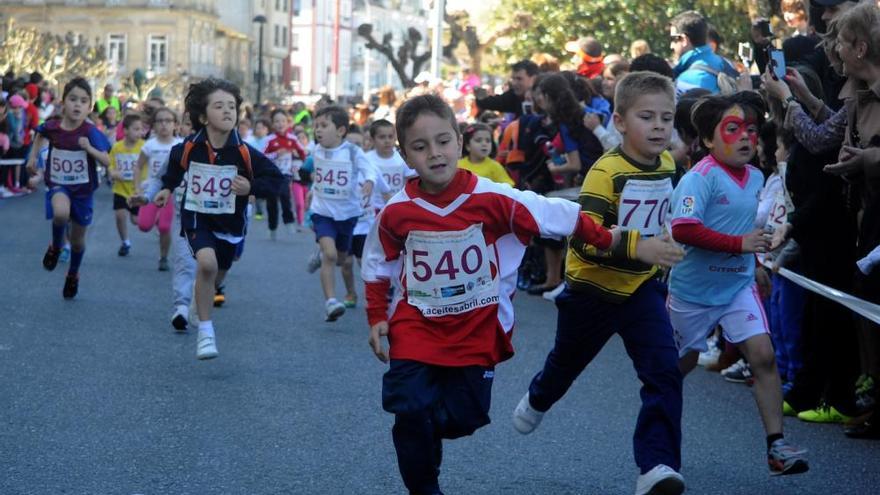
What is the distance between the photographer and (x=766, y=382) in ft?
21.8

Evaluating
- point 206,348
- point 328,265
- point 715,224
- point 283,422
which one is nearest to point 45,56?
point 328,265

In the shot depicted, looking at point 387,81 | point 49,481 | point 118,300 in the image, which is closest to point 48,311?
point 118,300

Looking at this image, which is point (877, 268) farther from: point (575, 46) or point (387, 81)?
point (387, 81)

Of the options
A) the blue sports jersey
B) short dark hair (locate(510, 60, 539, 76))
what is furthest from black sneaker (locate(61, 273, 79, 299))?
the blue sports jersey

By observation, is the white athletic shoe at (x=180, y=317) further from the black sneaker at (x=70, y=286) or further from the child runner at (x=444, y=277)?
the child runner at (x=444, y=277)

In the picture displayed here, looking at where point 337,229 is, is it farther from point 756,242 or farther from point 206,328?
point 756,242

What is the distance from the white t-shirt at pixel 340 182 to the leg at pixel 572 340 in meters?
6.28

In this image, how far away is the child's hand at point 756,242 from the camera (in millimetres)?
6457

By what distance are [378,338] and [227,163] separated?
4.82 metres

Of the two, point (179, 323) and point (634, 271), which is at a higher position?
point (634, 271)

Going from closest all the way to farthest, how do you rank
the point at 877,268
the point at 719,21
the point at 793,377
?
the point at 877,268 → the point at 793,377 → the point at 719,21

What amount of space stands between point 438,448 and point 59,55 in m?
52.9

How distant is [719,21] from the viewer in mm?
31688

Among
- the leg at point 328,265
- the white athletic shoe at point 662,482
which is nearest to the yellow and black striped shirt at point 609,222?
the white athletic shoe at point 662,482
